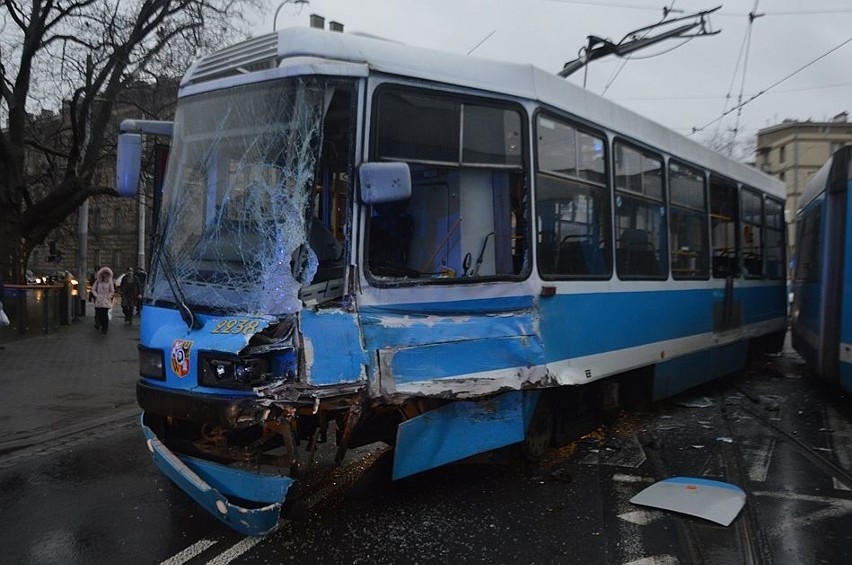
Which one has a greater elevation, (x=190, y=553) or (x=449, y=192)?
(x=449, y=192)

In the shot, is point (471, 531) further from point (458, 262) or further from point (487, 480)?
point (458, 262)

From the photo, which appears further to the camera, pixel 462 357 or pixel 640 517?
pixel 640 517

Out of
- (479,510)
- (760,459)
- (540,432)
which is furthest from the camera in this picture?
(760,459)

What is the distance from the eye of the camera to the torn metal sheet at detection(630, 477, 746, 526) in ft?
15.9

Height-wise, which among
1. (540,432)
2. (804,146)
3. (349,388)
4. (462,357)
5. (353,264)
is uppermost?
(804,146)

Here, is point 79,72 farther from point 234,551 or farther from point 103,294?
point 234,551

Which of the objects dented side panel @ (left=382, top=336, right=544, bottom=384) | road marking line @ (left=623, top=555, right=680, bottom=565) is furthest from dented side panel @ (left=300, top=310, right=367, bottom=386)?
road marking line @ (left=623, top=555, right=680, bottom=565)

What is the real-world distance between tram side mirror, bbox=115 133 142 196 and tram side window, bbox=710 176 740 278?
22.2 ft

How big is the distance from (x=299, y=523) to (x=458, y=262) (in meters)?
2.11

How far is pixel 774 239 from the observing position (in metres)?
11.6

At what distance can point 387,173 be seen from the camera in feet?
13.6

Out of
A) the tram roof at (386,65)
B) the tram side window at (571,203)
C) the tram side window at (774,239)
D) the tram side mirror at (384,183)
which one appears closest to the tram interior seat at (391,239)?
the tram side mirror at (384,183)

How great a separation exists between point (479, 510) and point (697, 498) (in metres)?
1.65

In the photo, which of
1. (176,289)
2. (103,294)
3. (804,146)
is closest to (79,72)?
(103,294)
